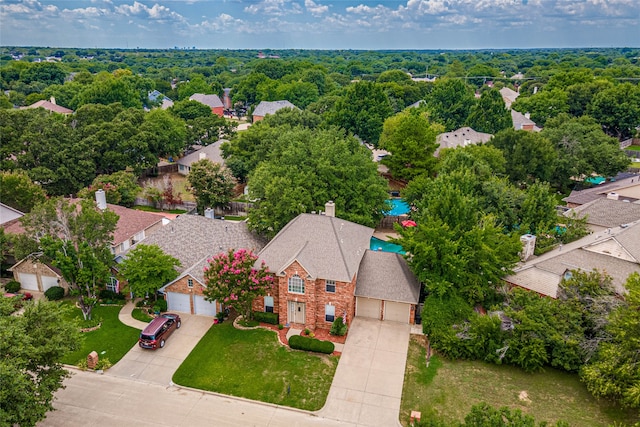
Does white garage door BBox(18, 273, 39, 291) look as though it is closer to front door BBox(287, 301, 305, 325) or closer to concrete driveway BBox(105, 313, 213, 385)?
concrete driveway BBox(105, 313, 213, 385)

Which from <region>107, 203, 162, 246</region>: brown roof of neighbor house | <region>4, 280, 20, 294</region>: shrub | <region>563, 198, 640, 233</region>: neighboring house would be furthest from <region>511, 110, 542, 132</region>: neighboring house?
<region>4, 280, 20, 294</region>: shrub

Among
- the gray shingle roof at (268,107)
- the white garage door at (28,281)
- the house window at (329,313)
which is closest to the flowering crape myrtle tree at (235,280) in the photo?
the house window at (329,313)

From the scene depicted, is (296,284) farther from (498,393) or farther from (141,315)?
(498,393)

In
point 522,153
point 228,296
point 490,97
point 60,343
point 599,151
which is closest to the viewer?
point 60,343

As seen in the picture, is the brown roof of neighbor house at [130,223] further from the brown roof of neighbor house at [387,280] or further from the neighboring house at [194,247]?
the brown roof of neighbor house at [387,280]

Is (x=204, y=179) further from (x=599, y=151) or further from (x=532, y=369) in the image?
(x=599, y=151)

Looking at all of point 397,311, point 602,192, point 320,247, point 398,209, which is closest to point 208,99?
point 398,209

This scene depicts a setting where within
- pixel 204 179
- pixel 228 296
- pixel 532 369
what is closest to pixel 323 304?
pixel 228 296
